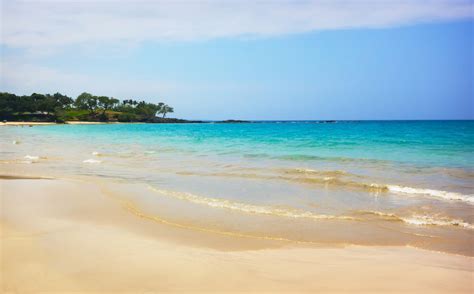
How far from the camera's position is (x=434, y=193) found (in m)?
11.4

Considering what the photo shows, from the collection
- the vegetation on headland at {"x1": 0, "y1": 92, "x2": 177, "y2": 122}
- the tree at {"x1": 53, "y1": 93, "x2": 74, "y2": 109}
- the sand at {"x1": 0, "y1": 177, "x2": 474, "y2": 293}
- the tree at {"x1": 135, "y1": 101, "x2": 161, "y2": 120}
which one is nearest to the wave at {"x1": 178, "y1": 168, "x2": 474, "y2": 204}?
the sand at {"x1": 0, "y1": 177, "x2": 474, "y2": 293}

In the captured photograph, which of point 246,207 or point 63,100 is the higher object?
point 63,100

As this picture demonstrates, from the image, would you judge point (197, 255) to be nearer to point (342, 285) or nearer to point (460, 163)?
point (342, 285)

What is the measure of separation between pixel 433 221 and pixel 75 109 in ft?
480

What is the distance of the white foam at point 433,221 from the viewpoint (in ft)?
26.8

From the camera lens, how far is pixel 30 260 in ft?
17.9

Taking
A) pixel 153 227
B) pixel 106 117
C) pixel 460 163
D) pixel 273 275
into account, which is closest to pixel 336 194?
pixel 153 227

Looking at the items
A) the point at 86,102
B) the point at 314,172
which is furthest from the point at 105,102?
the point at 314,172

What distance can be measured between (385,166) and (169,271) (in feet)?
48.4

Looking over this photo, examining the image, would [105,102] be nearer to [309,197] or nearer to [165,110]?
[165,110]

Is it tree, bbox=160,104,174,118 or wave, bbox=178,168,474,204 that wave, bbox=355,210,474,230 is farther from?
tree, bbox=160,104,174,118

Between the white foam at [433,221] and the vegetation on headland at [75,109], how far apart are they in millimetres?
113752

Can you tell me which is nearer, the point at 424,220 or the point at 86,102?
the point at 424,220

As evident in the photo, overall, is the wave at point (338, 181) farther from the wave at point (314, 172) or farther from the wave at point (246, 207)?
the wave at point (246, 207)
